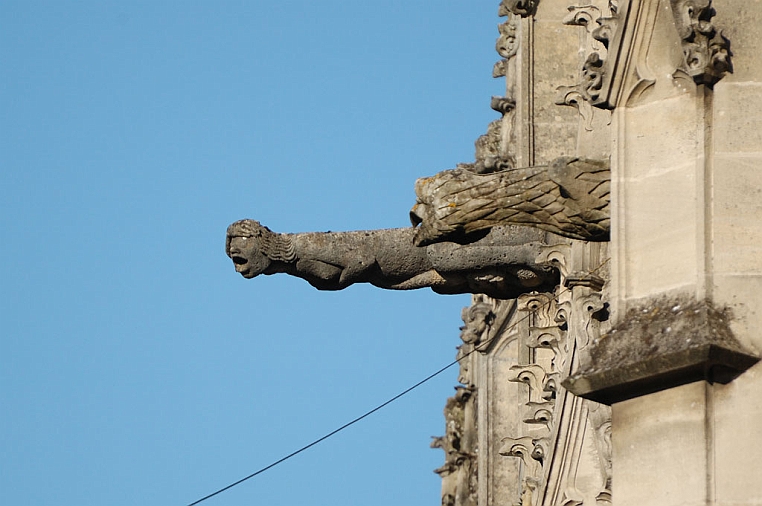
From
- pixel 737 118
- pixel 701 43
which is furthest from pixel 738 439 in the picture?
pixel 701 43

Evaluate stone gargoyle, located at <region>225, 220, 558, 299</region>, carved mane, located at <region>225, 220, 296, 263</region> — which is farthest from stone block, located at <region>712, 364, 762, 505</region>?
carved mane, located at <region>225, 220, 296, 263</region>

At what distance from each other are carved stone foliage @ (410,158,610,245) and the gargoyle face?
4584mm

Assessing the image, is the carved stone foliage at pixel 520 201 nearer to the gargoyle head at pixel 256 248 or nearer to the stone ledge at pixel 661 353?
the stone ledge at pixel 661 353

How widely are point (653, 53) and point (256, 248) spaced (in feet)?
21.7

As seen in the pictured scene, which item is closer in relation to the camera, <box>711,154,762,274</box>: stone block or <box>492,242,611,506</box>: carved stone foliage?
<box>711,154,762,274</box>: stone block

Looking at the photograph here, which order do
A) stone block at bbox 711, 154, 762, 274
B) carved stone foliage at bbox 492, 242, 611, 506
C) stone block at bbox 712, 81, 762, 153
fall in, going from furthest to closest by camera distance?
1. carved stone foliage at bbox 492, 242, 611, 506
2. stone block at bbox 712, 81, 762, 153
3. stone block at bbox 711, 154, 762, 274

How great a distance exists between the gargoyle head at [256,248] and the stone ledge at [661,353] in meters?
6.70

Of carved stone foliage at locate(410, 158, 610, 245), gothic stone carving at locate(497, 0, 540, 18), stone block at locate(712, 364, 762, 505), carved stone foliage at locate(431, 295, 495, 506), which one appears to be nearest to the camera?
stone block at locate(712, 364, 762, 505)

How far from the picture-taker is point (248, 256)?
798 inches

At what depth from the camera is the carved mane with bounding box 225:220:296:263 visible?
795 inches

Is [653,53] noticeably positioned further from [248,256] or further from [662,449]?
[248,256]

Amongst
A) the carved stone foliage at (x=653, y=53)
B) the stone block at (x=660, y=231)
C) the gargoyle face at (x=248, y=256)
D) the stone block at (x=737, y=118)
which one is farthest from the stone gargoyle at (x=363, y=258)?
the stone block at (x=737, y=118)

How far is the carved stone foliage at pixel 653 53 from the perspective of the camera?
44.7 ft

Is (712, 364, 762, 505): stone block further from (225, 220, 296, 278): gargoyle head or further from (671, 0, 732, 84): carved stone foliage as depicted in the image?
(225, 220, 296, 278): gargoyle head
